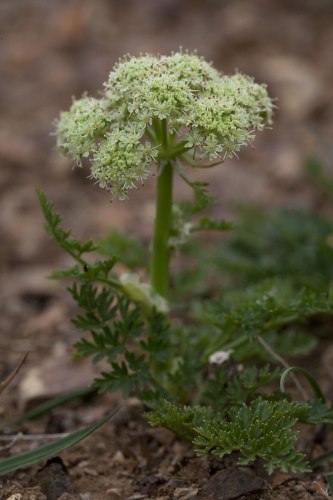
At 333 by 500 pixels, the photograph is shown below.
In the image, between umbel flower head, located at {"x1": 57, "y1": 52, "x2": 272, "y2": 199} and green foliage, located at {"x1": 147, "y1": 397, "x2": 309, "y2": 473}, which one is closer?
green foliage, located at {"x1": 147, "y1": 397, "x2": 309, "y2": 473}

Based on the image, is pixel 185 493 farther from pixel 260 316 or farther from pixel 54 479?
pixel 260 316

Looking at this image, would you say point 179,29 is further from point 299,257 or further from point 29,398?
point 29,398

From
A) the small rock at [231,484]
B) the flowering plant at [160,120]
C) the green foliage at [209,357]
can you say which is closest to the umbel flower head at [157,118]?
the flowering plant at [160,120]

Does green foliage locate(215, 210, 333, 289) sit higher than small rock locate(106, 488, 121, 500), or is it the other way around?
green foliage locate(215, 210, 333, 289)

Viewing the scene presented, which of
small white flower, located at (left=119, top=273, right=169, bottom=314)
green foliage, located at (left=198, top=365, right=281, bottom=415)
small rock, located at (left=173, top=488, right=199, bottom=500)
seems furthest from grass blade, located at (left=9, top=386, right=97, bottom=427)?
small rock, located at (left=173, top=488, right=199, bottom=500)

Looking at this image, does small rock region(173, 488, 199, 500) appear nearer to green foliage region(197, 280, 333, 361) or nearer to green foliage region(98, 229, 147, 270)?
green foliage region(197, 280, 333, 361)

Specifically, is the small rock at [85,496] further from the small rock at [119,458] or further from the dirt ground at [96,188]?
the small rock at [119,458]

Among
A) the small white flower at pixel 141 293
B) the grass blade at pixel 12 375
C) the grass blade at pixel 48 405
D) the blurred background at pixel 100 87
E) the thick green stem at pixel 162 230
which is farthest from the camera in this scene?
the blurred background at pixel 100 87

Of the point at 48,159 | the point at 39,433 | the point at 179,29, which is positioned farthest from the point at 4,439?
the point at 179,29

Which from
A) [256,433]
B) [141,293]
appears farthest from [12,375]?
[256,433]
